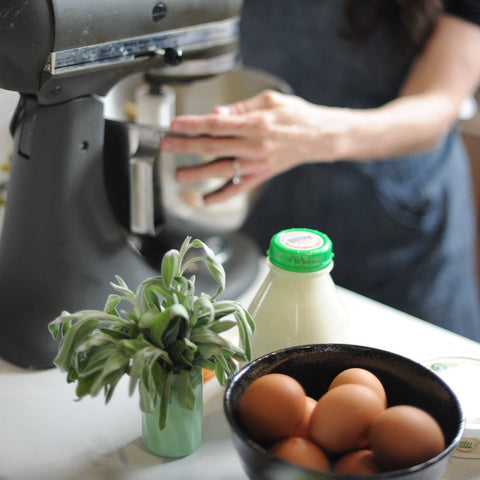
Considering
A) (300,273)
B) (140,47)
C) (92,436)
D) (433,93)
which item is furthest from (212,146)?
(433,93)

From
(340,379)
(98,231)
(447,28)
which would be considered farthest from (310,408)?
(447,28)

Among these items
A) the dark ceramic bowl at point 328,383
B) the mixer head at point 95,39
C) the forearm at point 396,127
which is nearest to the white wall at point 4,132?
the mixer head at point 95,39

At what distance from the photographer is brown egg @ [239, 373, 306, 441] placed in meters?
0.52

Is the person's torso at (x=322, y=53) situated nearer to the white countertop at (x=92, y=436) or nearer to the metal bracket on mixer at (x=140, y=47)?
the metal bracket on mixer at (x=140, y=47)

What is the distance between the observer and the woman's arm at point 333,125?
2.72ft

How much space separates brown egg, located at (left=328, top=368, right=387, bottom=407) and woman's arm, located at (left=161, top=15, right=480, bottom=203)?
344 millimetres

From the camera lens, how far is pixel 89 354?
22.3 inches

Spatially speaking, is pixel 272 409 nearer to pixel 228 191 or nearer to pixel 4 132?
pixel 228 191

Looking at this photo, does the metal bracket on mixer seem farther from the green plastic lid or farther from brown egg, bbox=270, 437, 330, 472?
brown egg, bbox=270, 437, 330, 472

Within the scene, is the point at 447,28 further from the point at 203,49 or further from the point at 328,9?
the point at 203,49

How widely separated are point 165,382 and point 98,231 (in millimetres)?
270

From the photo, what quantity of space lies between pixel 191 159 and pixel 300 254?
27 centimetres

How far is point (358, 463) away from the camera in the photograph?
1.65 feet

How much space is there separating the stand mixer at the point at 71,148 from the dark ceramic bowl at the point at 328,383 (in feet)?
0.92
